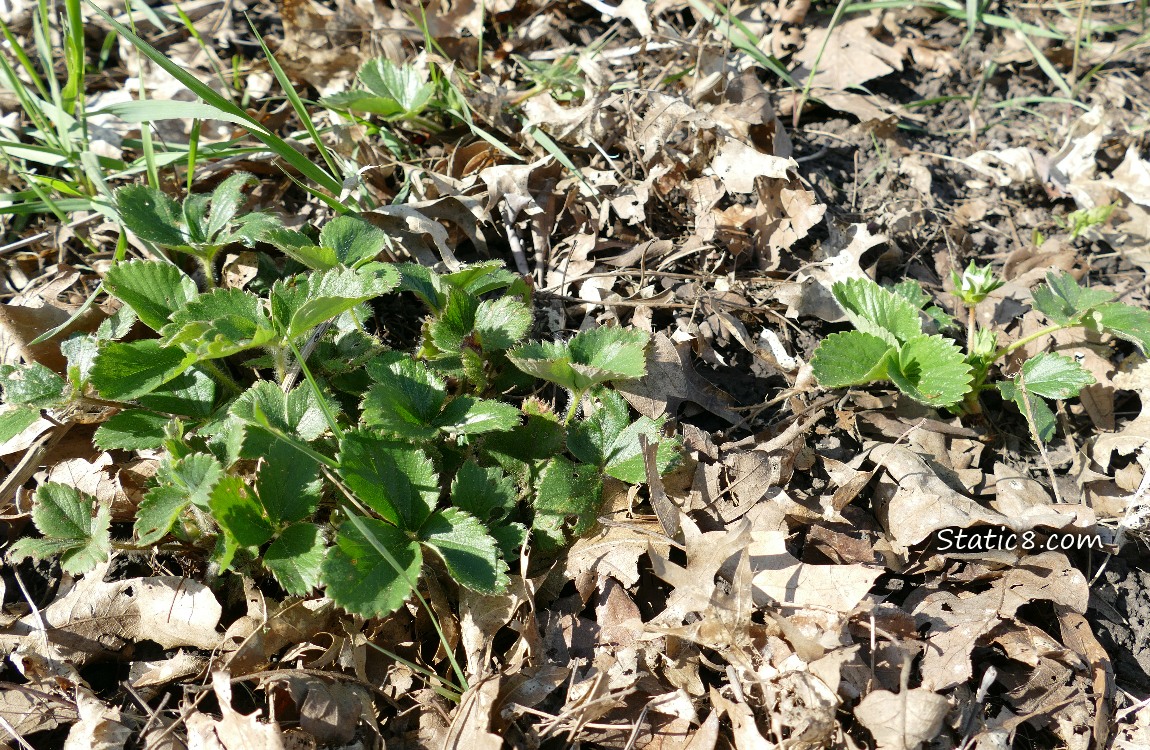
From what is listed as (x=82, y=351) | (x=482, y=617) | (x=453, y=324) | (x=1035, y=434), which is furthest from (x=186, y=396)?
(x=1035, y=434)

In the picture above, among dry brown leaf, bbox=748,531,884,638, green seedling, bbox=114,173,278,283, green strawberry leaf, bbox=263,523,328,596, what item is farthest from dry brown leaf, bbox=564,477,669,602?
green seedling, bbox=114,173,278,283

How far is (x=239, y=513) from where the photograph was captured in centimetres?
152

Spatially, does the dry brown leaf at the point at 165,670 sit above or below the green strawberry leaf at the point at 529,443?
below

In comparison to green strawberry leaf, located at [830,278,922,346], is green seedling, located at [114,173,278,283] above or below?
above

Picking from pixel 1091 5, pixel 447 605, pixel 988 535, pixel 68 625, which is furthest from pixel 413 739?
pixel 1091 5

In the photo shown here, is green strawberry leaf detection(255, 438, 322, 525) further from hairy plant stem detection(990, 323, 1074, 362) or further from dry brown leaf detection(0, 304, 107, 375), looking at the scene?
hairy plant stem detection(990, 323, 1074, 362)

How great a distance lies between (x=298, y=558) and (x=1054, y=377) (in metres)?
1.87

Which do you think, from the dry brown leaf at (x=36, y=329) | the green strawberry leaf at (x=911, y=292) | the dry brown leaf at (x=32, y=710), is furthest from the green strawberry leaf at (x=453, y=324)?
the green strawberry leaf at (x=911, y=292)

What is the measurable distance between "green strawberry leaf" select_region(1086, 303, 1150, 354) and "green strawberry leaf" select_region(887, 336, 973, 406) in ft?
1.36

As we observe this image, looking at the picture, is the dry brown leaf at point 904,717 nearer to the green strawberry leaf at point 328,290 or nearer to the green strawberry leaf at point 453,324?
the green strawberry leaf at point 453,324

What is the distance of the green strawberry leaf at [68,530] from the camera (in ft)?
5.21

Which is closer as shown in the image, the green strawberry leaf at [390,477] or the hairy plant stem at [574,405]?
the green strawberry leaf at [390,477]

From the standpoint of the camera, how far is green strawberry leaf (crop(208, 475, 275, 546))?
1485mm

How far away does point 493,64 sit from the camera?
2.89m
